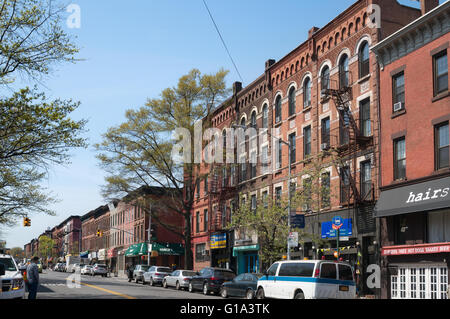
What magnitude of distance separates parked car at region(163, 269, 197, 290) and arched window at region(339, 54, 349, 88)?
610 inches

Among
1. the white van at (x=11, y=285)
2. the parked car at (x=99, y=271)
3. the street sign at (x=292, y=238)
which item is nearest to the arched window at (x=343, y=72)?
the street sign at (x=292, y=238)

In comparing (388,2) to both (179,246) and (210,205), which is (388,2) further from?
(179,246)

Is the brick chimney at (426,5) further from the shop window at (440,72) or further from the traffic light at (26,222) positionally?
the traffic light at (26,222)

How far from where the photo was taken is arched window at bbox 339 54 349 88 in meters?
32.7

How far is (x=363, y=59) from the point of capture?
3125 centimetres

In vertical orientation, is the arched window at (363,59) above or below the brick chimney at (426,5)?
below

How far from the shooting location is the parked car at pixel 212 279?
32.2 metres

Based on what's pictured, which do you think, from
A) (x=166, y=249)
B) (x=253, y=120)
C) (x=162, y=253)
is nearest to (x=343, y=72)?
(x=253, y=120)

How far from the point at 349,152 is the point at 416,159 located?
4.88m

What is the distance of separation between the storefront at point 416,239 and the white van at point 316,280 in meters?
5.68

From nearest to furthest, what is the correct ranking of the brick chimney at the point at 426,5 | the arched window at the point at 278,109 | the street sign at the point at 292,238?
the street sign at the point at 292,238
the brick chimney at the point at 426,5
the arched window at the point at 278,109

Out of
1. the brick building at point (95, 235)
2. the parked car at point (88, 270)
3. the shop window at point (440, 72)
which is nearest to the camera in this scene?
the shop window at point (440, 72)
